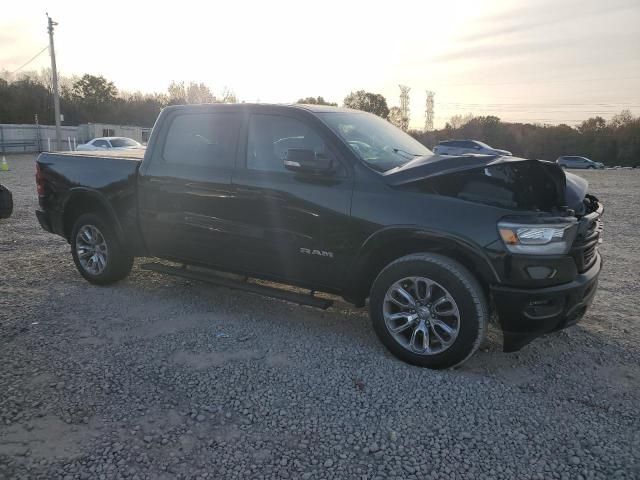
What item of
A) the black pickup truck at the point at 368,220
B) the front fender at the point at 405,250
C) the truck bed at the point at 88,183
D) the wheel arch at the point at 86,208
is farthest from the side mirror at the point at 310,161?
the wheel arch at the point at 86,208

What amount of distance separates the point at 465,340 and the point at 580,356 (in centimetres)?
116

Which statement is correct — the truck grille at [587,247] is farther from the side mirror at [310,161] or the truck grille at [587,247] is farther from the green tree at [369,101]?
the green tree at [369,101]

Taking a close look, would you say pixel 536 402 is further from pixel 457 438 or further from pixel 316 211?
pixel 316 211

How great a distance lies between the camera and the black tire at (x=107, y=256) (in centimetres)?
529

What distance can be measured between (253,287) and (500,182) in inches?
87.7

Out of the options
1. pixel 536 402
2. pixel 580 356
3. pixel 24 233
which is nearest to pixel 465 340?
pixel 536 402

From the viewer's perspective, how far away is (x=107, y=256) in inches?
210

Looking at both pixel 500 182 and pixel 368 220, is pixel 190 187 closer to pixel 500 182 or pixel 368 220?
pixel 368 220

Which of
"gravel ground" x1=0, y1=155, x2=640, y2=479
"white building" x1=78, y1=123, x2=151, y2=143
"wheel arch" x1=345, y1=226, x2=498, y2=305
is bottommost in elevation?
"gravel ground" x1=0, y1=155, x2=640, y2=479

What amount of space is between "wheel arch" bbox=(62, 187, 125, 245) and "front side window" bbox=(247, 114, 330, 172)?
1808mm

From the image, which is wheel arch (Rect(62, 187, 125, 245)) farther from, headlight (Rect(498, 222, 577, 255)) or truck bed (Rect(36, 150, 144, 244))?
headlight (Rect(498, 222, 577, 255))

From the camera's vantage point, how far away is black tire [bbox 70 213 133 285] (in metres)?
5.29

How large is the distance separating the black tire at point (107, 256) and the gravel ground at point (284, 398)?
38 centimetres

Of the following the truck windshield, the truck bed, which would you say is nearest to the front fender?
the truck windshield
